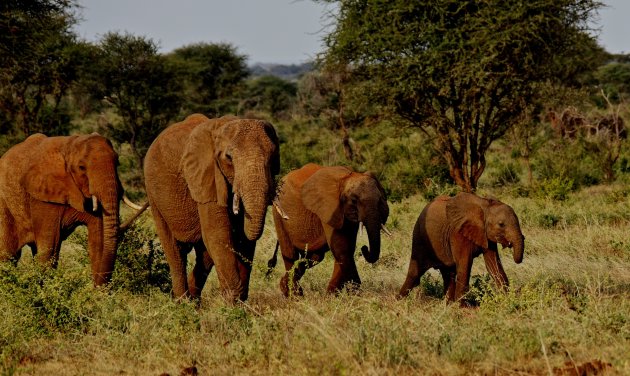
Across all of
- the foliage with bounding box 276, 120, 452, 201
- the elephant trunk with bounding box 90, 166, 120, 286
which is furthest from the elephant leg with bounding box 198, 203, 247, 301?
the foliage with bounding box 276, 120, 452, 201

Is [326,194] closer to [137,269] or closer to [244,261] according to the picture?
[244,261]

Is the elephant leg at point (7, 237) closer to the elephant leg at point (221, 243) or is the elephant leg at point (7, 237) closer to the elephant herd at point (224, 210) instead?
the elephant herd at point (224, 210)

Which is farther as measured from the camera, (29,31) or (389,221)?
(29,31)

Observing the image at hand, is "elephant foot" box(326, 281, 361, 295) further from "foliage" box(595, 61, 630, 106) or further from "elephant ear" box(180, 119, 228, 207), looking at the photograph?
"foliage" box(595, 61, 630, 106)

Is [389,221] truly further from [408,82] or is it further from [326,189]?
[326,189]

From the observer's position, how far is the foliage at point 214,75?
111ft

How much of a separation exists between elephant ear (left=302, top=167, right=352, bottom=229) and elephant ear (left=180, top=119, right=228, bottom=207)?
2.12 m

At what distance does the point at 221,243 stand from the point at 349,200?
6.65ft

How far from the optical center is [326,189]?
861 centimetres


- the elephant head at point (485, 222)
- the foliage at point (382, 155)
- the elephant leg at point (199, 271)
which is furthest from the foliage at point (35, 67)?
the elephant head at point (485, 222)

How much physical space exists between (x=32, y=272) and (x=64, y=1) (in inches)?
494

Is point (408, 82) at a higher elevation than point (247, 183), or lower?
higher

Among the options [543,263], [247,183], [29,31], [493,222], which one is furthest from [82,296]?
[29,31]

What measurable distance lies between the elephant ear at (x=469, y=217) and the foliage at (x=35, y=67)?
11.7 meters
